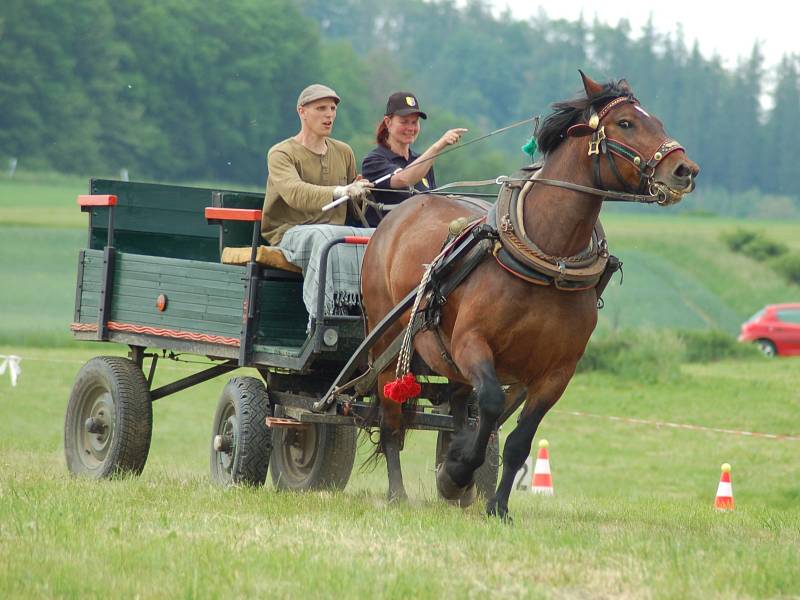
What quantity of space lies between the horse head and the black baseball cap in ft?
6.38

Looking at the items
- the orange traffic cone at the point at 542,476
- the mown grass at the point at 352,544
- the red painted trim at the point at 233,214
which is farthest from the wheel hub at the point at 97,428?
the orange traffic cone at the point at 542,476

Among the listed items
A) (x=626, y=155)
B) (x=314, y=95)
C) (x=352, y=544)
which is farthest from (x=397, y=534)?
(x=314, y=95)

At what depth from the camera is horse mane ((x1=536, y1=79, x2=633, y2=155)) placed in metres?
7.43

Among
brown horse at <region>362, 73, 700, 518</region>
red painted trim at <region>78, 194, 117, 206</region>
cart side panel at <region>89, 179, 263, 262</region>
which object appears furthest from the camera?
cart side panel at <region>89, 179, 263, 262</region>

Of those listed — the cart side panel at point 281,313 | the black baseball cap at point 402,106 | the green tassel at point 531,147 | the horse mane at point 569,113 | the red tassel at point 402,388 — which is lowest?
the red tassel at point 402,388

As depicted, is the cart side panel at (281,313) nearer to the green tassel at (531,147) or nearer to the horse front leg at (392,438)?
the horse front leg at (392,438)

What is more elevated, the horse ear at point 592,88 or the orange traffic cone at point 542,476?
the horse ear at point 592,88

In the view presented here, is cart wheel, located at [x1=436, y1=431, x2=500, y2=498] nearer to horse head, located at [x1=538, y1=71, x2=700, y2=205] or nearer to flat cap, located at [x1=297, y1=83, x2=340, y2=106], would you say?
flat cap, located at [x1=297, y1=83, x2=340, y2=106]

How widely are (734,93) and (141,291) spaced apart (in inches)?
3746

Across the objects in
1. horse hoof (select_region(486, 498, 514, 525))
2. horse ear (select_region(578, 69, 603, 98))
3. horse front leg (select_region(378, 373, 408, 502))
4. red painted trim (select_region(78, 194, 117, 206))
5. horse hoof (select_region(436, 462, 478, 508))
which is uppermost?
horse ear (select_region(578, 69, 603, 98))

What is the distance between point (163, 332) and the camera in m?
9.72

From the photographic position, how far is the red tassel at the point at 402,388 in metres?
8.17

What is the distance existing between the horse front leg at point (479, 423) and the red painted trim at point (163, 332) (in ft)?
5.94

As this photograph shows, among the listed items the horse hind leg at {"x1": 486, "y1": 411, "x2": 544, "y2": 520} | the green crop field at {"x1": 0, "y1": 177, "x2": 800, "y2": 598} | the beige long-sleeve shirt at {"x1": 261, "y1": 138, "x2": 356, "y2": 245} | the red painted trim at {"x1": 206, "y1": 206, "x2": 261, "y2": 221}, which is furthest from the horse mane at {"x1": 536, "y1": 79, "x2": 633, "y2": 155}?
the red painted trim at {"x1": 206, "y1": 206, "x2": 261, "y2": 221}
